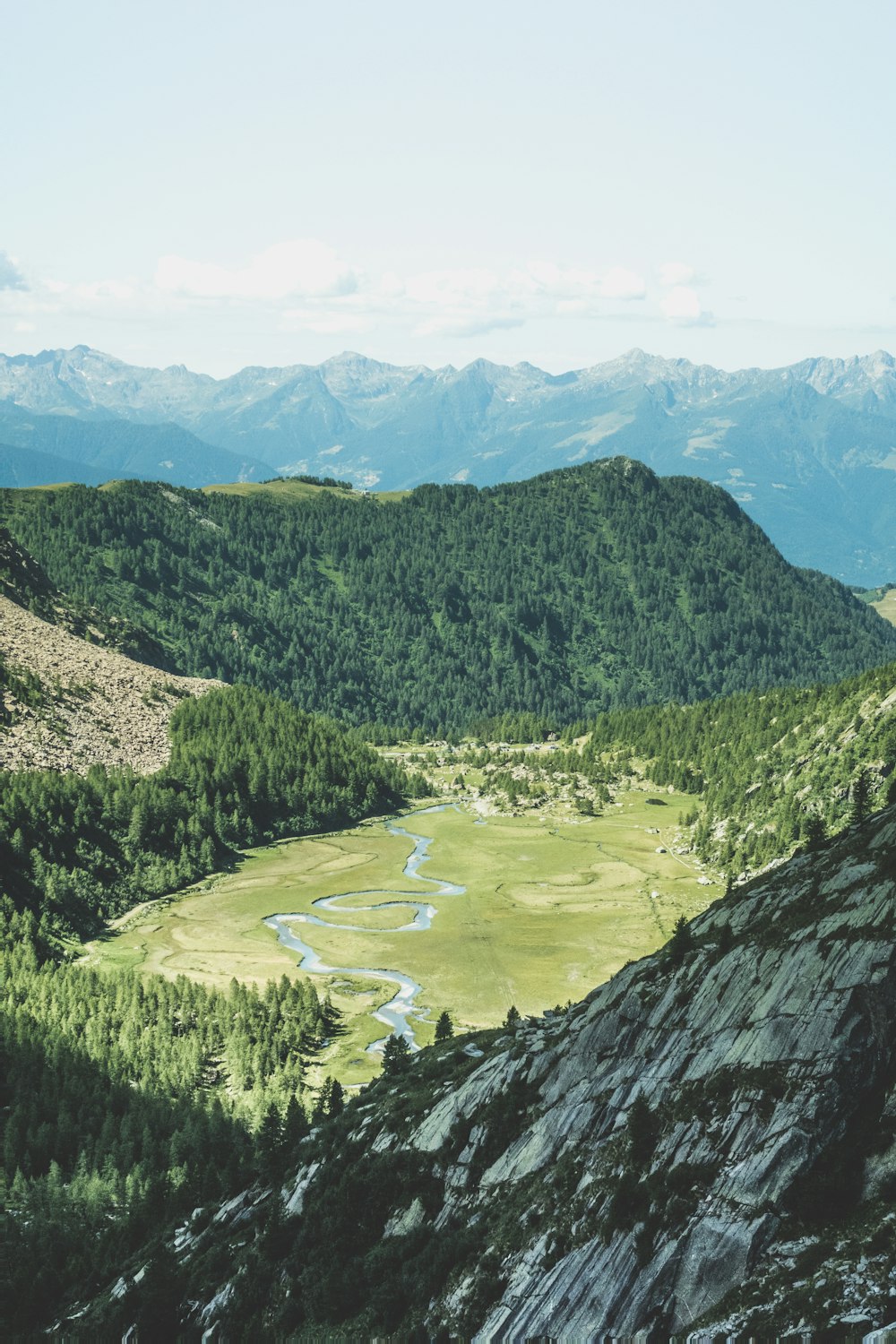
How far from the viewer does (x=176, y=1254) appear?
7956 centimetres

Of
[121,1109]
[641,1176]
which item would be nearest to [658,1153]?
[641,1176]

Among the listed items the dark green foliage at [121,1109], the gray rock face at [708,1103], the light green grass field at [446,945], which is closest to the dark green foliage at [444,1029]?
the light green grass field at [446,945]

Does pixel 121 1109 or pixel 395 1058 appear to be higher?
pixel 395 1058

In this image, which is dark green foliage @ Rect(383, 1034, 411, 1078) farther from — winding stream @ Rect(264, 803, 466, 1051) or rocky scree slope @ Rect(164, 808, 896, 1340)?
rocky scree slope @ Rect(164, 808, 896, 1340)

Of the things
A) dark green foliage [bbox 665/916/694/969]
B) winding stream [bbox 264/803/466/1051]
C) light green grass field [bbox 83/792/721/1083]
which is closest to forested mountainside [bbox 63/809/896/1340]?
dark green foliage [bbox 665/916/694/969]

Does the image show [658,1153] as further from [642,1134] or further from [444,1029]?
[444,1029]

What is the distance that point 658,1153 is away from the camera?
51469mm

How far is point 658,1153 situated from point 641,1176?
124cm

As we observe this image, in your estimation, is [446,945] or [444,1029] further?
[446,945]

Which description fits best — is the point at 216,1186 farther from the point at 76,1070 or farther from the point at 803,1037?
the point at 803,1037

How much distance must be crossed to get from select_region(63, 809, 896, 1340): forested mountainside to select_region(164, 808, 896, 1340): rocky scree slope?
0.12m

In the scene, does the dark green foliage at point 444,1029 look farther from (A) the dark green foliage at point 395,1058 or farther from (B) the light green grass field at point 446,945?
(B) the light green grass field at point 446,945

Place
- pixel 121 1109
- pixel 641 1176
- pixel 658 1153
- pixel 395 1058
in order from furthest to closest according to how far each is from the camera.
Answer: pixel 121 1109 < pixel 395 1058 < pixel 658 1153 < pixel 641 1176

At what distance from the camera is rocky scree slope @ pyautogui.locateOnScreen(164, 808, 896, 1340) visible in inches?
1708
